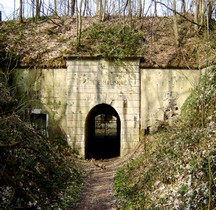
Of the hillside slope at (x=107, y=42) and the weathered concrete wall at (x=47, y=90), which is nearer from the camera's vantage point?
the weathered concrete wall at (x=47, y=90)

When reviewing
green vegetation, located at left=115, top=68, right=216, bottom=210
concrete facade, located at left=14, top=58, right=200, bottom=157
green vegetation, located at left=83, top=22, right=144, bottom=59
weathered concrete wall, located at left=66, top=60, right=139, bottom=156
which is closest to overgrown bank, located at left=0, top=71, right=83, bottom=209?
green vegetation, located at left=115, top=68, right=216, bottom=210

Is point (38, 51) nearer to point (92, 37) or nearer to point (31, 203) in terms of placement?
point (92, 37)

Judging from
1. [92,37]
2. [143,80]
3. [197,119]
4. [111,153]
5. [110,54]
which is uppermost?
[92,37]

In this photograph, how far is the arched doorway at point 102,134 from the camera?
1393 centimetres

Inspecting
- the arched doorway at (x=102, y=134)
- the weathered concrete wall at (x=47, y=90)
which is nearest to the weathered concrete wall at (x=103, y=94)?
the weathered concrete wall at (x=47, y=90)

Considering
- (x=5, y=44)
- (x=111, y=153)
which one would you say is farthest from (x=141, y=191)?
(x=5, y=44)

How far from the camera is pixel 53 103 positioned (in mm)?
12664

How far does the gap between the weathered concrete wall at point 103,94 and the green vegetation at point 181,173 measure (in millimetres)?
3426

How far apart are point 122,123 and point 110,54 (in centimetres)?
281

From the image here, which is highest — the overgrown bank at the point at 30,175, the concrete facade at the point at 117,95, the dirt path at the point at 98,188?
the concrete facade at the point at 117,95

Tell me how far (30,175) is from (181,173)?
3.14m

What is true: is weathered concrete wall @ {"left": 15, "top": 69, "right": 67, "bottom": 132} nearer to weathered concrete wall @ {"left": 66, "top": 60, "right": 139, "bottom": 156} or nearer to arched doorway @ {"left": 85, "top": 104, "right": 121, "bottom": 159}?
weathered concrete wall @ {"left": 66, "top": 60, "right": 139, "bottom": 156}

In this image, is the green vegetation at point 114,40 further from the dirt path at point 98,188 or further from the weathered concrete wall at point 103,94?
the dirt path at point 98,188

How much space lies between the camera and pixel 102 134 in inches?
861
